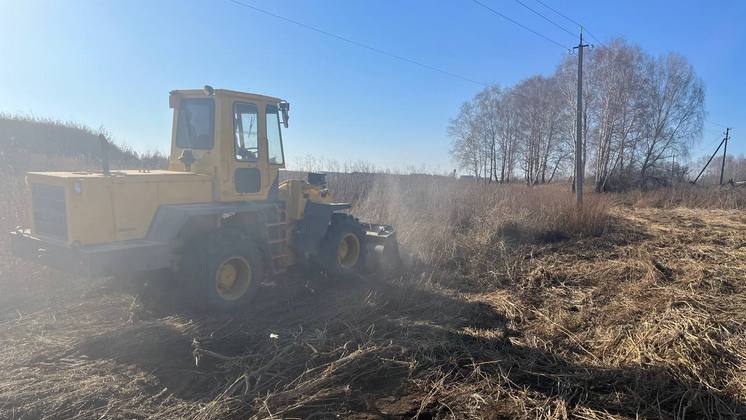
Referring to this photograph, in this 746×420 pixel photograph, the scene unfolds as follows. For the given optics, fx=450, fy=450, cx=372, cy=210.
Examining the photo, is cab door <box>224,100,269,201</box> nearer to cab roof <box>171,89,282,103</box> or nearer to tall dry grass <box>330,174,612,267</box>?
cab roof <box>171,89,282,103</box>

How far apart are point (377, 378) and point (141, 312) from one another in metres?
3.08

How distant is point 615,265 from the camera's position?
7707 millimetres

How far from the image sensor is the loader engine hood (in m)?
4.60

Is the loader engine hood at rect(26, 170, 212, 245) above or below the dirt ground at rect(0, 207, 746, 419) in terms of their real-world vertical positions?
above

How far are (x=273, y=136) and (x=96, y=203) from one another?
2402mm

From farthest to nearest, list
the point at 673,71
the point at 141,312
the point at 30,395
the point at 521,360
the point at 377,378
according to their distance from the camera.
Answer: the point at 673,71 → the point at 141,312 → the point at 521,360 → the point at 377,378 → the point at 30,395

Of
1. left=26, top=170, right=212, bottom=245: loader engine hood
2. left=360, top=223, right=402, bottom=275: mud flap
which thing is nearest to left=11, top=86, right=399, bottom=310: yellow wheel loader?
left=26, top=170, right=212, bottom=245: loader engine hood

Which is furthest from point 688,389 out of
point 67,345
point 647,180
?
point 647,180

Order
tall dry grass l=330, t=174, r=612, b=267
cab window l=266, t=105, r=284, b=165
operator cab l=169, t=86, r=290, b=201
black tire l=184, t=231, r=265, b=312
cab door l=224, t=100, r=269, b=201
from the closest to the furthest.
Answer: black tire l=184, t=231, r=265, b=312
operator cab l=169, t=86, r=290, b=201
cab door l=224, t=100, r=269, b=201
cab window l=266, t=105, r=284, b=165
tall dry grass l=330, t=174, r=612, b=267

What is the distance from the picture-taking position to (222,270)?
5.41 metres

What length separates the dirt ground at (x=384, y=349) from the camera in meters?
3.24

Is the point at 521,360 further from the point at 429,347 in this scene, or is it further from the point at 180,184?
the point at 180,184

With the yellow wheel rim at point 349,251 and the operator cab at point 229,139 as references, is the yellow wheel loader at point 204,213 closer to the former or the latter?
the operator cab at point 229,139

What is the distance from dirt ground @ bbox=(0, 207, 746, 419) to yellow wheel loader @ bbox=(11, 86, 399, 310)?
0.55 metres
